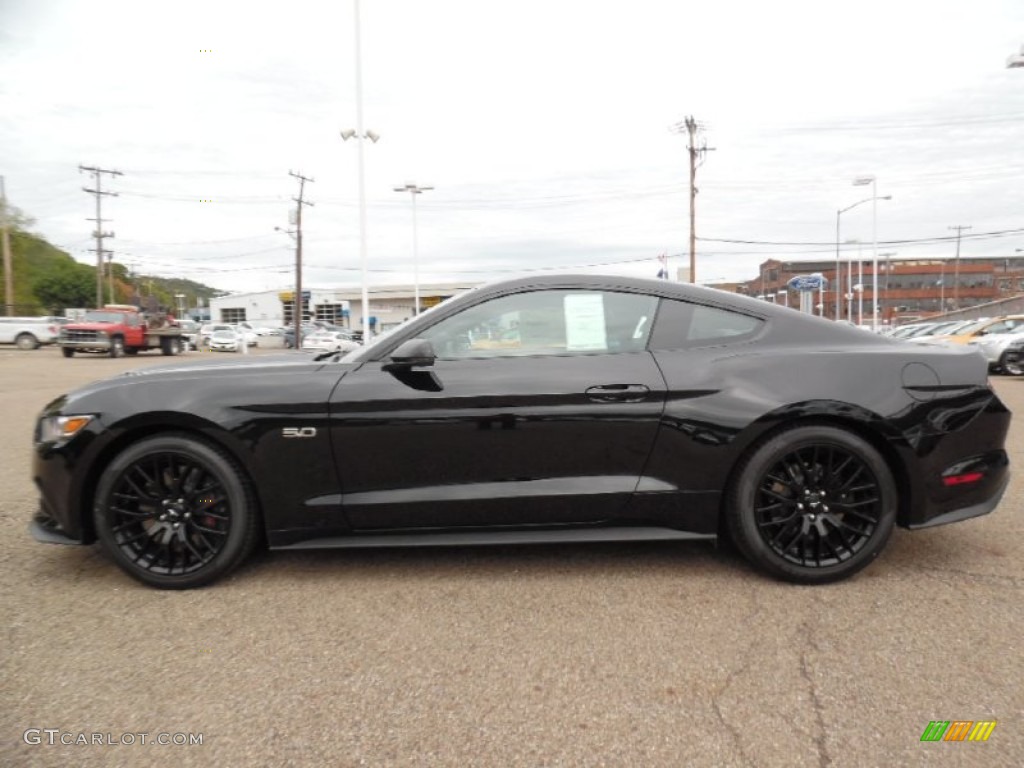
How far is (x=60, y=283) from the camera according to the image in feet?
258

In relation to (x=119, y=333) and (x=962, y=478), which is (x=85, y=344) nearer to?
(x=119, y=333)

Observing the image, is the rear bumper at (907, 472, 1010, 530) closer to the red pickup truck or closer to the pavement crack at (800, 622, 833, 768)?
the pavement crack at (800, 622, 833, 768)

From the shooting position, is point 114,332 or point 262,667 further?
point 114,332

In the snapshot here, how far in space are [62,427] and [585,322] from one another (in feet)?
7.87

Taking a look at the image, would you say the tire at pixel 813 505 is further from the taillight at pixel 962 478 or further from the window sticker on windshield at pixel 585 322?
the window sticker on windshield at pixel 585 322

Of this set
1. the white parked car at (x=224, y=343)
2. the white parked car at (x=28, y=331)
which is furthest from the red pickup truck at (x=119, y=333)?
the white parked car at (x=224, y=343)

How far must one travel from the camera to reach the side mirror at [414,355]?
292cm

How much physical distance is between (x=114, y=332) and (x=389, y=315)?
147 ft

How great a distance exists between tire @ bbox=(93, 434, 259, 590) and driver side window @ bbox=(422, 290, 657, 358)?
44.4 inches

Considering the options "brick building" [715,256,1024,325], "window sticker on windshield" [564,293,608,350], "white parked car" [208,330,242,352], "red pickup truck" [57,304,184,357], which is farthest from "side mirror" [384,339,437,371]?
"brick building" [715,256,1024,325]

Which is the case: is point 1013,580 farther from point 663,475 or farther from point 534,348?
point 534,348

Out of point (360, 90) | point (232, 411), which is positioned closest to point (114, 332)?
point (360, 90)

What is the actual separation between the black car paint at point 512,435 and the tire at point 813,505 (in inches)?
3.8

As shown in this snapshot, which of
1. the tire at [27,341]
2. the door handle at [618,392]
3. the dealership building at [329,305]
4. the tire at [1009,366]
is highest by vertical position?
the dealership building at [329,305]
